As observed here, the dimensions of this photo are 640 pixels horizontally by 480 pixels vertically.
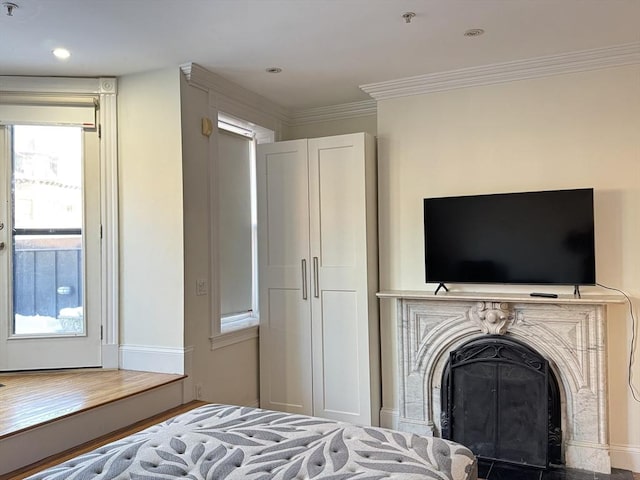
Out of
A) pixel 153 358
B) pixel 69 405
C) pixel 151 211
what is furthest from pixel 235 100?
pixel 69 405

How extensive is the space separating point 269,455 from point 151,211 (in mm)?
2141

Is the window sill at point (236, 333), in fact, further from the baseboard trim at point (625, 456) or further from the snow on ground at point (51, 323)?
the baseboard trim at point (625, 456)

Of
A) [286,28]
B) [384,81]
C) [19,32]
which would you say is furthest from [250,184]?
[19,32]

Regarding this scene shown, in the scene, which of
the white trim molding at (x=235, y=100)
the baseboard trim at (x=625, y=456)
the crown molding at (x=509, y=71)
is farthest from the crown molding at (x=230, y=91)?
the baseboard trim at (x=625, y=456)

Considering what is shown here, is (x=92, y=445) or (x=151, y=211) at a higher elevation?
(x=151, y=211)

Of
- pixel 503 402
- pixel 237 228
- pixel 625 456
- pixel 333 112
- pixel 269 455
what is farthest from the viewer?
pixel 333 112

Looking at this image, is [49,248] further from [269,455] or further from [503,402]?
[503,402]

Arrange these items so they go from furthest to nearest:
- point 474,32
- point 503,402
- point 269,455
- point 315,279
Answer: point 315,279 → point 503,402 → point 474,32 → point 269,455

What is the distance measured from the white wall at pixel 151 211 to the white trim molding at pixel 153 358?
2 cm

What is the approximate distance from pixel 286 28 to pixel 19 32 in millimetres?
1489

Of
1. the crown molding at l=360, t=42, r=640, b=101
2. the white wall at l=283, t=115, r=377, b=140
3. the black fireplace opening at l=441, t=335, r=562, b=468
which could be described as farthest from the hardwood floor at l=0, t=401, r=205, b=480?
the crown molding at l=360, t=42, r=640, b=101

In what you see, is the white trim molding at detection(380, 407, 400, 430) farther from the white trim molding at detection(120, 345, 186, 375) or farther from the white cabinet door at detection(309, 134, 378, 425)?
the white trim molding at detection(120, 345, 186, 375)

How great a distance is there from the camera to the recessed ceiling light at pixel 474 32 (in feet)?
9.75

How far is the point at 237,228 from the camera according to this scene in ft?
14.0
